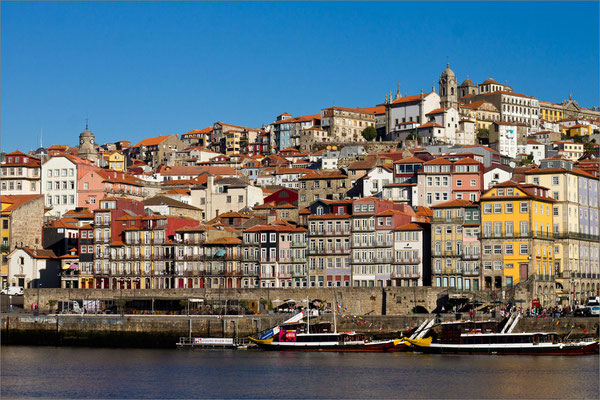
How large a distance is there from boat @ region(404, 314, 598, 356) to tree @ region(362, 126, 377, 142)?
112822 millimetres

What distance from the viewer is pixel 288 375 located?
61.8 m

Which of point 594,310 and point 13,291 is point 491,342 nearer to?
point 594,310

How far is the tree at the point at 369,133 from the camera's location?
187 m

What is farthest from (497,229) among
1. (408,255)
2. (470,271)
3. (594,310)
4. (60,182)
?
(60,182)

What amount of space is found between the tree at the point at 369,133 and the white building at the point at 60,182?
72.2m

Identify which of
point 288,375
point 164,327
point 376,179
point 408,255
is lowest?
point 288,375

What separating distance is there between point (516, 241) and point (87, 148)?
10006cm

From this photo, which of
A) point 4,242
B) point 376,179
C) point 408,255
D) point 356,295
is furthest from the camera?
point 376,179

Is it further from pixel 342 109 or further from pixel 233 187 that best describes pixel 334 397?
pixel 342 109

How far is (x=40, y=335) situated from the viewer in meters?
82.2

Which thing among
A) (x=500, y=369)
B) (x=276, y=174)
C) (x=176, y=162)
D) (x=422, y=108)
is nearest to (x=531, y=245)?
(x=500, y=369)

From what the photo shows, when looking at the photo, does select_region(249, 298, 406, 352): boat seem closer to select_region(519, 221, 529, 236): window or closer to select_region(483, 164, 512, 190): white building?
select_region(519, 221, 529, 236): window

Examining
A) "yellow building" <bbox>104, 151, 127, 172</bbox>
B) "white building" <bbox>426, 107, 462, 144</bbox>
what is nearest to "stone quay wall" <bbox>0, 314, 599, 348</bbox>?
"yellow building" <bbox>104, 151, 127, 172</bbox>

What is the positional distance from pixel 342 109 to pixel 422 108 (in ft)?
61.4
